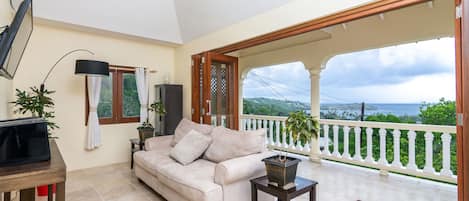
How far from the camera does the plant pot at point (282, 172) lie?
1.95 m

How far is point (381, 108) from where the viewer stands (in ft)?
14.4

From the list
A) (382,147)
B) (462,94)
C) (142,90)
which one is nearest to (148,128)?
(142,90)

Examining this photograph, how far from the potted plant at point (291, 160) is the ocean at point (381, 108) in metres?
2.80

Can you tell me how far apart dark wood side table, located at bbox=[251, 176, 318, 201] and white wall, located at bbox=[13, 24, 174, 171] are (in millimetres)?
3237

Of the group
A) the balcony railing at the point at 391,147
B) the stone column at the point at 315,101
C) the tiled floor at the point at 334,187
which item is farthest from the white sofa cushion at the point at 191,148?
the stone column at the point at 315,101

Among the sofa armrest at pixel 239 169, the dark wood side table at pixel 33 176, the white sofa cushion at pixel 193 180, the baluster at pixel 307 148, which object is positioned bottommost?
the baluster at pixel 307 148

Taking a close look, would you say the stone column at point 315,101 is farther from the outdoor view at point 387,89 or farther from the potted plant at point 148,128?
the potted plant at point 148,128

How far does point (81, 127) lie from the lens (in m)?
4.02

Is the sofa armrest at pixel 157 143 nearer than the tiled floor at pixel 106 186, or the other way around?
the tiled floor at pixel 106 186

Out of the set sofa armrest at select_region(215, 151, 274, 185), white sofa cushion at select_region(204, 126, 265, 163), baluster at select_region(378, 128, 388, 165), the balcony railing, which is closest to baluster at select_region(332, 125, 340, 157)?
the balcony railing

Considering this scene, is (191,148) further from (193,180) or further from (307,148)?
(307,148)

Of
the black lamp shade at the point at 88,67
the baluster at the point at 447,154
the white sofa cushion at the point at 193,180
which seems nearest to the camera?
the white sofa cushion at the point at 193,180

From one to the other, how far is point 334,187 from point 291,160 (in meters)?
1.58

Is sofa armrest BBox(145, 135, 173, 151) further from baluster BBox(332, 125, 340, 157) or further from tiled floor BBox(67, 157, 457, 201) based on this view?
baluster BBox(332, 125, 340, 157)
